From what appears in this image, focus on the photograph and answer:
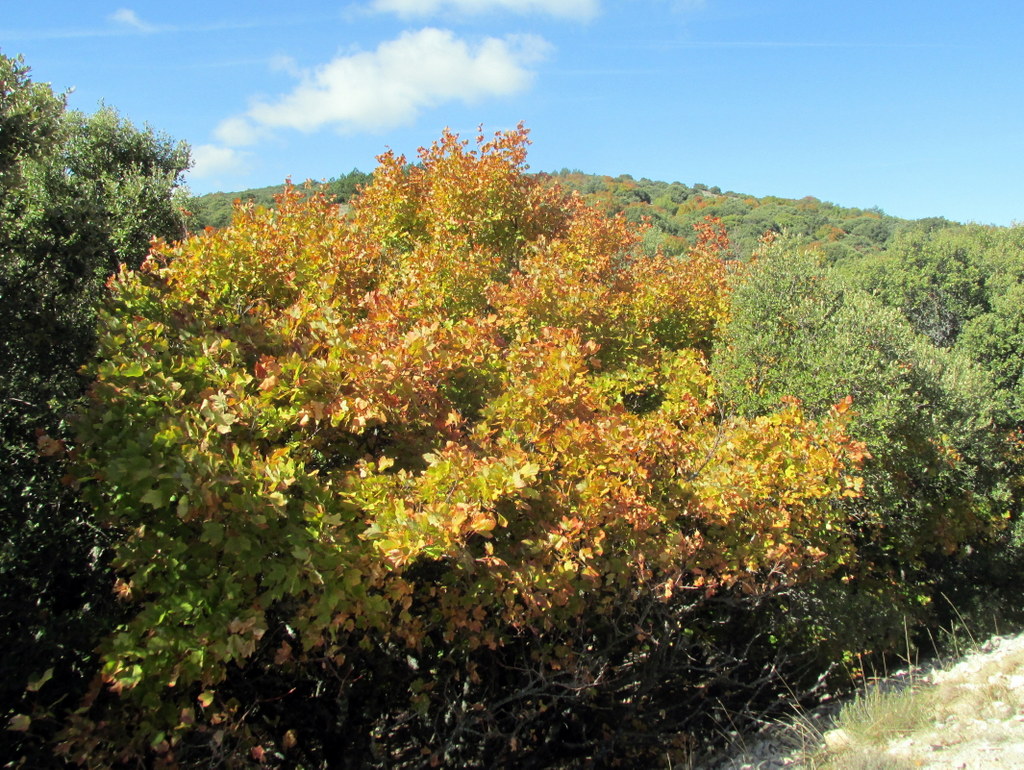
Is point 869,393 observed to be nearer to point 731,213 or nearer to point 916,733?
point 916,733

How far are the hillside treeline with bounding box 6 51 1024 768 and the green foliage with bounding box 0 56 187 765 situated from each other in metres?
0.03

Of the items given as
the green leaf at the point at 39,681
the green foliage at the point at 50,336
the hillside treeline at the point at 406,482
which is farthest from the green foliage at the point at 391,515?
the green foliage at the point at 50,336

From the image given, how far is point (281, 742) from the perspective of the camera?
5.58 m

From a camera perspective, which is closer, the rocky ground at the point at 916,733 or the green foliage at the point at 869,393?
the rocky ground at the point at 916,733

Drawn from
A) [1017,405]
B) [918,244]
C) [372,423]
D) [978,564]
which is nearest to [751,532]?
[372,423]

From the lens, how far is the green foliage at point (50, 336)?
4273mm

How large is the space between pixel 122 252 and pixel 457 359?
6.55 m

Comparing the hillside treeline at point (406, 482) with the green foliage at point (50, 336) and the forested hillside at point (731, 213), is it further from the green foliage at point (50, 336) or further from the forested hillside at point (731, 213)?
the forested hillside at point (731, 213)

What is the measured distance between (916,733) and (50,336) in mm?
9369

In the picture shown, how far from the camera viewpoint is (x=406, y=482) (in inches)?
172

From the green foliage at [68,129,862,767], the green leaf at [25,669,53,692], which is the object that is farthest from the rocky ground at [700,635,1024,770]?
the green leaf at [25,669,53,692]

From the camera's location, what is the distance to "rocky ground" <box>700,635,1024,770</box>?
4.53 metres

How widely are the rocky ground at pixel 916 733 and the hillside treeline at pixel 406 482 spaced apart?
0.91 meters

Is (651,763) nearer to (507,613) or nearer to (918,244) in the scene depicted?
(507,613)
